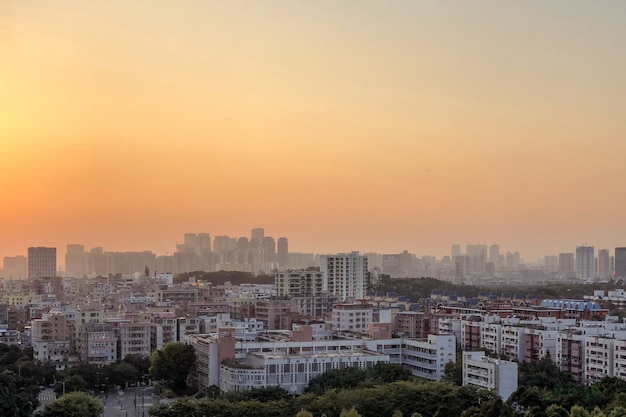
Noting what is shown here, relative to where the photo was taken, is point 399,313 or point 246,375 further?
point 399,313

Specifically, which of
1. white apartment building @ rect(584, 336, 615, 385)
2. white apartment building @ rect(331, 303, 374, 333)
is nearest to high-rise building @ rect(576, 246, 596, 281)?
white apartment building @ rect(331, 303, 374, 333)

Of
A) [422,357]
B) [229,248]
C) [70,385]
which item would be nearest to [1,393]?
[70,385]

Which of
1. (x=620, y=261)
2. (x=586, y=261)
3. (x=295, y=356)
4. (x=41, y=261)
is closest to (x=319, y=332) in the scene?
(x=295, y=356)

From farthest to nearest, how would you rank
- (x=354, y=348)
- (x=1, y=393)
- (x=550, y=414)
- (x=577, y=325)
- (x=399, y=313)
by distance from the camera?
(x=399, y=313) < (x=577, y=325) < (x=354, y=348) < (x=1, y=393) < (x=550, y=414)

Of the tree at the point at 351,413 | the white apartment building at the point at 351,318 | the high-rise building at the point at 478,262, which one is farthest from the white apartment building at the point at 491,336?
the high-rise building at the point at 478,262

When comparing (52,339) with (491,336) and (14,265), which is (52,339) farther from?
(14,265)

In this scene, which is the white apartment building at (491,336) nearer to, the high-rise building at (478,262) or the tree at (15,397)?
the tree at (15,397)

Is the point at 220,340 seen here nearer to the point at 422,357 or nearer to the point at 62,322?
the point at 422,357
